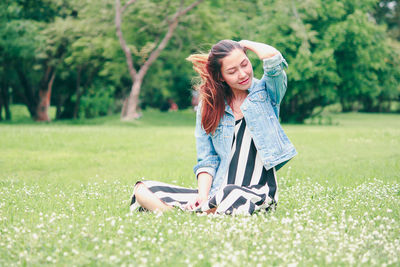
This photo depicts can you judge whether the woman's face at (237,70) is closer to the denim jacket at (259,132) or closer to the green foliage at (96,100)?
the denim jacket at (259,132)

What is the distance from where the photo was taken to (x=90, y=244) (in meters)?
4.26

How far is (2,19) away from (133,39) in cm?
830

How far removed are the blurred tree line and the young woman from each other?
861 inches

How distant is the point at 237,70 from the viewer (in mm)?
5402

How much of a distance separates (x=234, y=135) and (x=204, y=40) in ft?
85.5

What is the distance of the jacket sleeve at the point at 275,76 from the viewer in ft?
17.0

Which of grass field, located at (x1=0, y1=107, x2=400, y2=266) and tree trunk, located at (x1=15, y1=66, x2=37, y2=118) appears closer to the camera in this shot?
grass field, located at (x1=0, y1=107, x2=400, y2=266)

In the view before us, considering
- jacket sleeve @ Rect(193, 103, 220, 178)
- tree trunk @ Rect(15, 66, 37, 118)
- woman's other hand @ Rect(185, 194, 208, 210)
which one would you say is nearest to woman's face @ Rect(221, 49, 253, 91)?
jacket sleeve @ Rect(193, 103, 220, 178)

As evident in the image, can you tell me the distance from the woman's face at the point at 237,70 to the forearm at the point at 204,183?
1.12 metres

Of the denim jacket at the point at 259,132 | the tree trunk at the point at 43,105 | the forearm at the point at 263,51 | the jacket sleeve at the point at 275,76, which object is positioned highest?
the forearm at the point at 263,51

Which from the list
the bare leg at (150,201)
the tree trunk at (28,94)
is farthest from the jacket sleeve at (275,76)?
the tree trunk at (28,94)

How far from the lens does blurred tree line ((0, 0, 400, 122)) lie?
29.5m

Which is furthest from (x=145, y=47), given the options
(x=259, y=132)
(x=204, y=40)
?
(x=259, y=132)

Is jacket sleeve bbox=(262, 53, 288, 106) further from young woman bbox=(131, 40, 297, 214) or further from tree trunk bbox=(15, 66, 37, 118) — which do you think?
tree trunk bbox=(15, 66, 37, 118)
